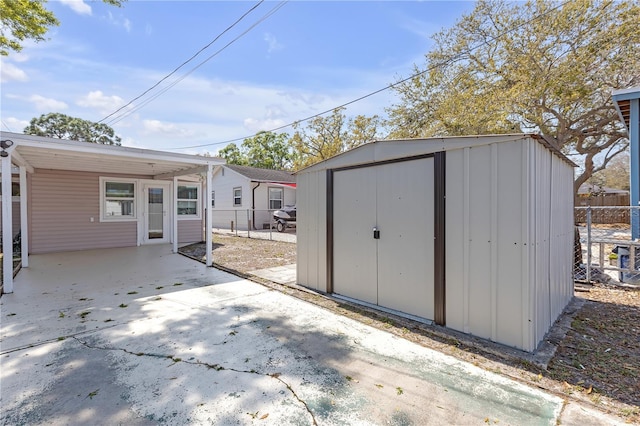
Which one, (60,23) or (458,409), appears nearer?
(458,409)

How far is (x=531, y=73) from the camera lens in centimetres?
1131

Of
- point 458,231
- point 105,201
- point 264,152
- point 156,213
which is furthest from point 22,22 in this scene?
point 264,152

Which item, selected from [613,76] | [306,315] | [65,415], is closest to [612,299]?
[306,315]

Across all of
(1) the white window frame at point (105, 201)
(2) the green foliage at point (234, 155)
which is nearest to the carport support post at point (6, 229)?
(1) the white window frame at point (105, 201)

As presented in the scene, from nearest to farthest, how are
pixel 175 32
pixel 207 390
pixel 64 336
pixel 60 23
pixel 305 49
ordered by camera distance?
pixel 207 390 < pixel 64 336 < pixel 60 23 < pixel 175 32 < pixel 305 49

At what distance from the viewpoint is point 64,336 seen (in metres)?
3.17

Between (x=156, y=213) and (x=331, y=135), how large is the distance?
50.4 ft

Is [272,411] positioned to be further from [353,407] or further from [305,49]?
[305,49]

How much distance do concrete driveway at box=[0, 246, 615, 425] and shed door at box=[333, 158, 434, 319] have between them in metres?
0.62

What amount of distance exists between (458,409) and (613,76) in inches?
591

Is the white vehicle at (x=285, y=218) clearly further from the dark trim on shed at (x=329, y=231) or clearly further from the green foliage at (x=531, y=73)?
the dark trim on shed at (x=329, y=231)

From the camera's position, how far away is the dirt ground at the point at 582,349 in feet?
7.22

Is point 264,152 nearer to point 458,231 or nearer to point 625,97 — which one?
point 625,97

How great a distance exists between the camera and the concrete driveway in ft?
6.42
